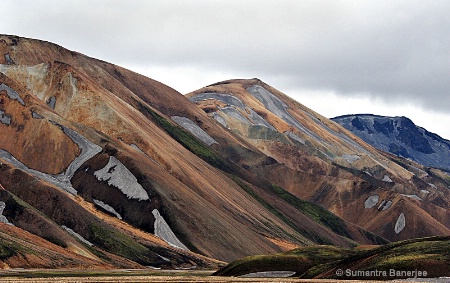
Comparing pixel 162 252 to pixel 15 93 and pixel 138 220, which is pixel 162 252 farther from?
pixel 15 93

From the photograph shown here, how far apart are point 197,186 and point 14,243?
7727 cm

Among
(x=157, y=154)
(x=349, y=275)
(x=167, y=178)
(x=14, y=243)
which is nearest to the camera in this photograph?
(x=349, y=275)

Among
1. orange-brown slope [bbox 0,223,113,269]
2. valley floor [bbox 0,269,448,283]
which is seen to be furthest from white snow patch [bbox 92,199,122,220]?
valley floor [bbox 0,269,448,283]

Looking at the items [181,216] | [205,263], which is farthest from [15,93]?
[205,263]

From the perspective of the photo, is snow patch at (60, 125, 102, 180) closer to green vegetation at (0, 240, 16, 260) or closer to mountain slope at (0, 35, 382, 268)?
mountain slope at (0, 35, 382, 268)

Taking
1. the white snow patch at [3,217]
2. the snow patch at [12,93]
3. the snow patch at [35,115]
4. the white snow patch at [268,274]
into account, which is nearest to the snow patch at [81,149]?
the snow patch at [35,115]

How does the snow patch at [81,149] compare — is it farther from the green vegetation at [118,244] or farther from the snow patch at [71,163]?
the green vegetation at [118,244]

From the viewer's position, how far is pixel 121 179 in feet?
545

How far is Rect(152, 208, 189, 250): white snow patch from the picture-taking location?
6033 inches

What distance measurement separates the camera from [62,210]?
14125 cm

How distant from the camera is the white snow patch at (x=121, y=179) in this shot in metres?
164

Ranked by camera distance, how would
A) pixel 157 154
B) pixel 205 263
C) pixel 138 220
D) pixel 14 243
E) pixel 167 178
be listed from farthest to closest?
1. pixel 157 154
2. pixel 167 178
3. pixel 138 220
4. pixel 205 263
5. pixel 14 243

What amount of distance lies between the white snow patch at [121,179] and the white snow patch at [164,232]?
631 cm

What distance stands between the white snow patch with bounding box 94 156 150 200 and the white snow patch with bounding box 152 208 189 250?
6.31 metres
